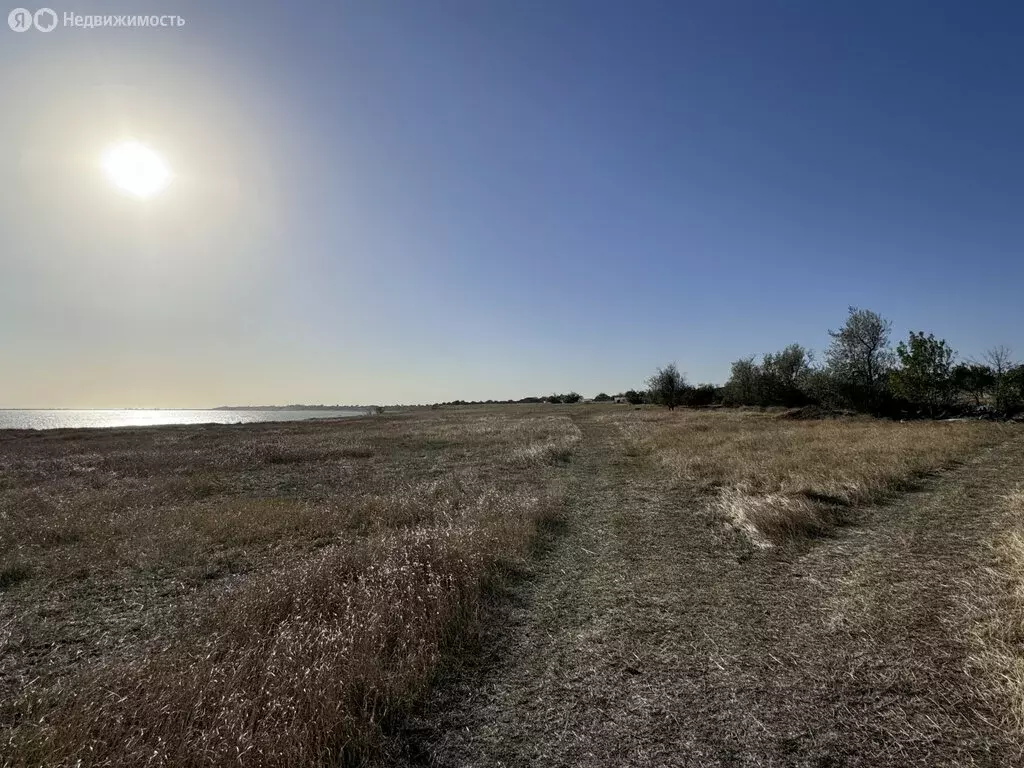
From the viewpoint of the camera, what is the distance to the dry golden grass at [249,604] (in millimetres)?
4645

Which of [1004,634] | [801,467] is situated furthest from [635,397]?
[1004,634]

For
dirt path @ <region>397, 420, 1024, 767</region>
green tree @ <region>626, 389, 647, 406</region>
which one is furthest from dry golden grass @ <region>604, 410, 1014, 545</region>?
green tree @ <region>626, 389, 647, 406</region>

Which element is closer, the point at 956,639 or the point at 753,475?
the point at 956,639

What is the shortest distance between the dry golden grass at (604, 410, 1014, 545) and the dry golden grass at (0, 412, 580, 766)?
550 centimetres

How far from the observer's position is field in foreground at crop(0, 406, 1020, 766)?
4.69 metres

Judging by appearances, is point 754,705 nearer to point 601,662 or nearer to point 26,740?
point 601,662

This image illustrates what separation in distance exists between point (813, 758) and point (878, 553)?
259 inches

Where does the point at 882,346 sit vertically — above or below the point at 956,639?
above

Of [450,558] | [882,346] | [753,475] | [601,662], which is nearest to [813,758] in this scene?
[601,662]

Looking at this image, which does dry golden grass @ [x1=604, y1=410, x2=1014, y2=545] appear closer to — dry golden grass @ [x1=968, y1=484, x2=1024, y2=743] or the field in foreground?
the field in foreground

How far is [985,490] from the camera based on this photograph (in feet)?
45.7

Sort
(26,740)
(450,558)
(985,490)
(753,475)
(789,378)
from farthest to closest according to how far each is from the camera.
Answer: (789,378), (753,475), (985,490), (450,558), (26,740)

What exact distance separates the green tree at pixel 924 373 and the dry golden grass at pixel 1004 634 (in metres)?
48.2

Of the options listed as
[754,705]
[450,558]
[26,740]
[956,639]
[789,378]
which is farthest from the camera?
[789,378]
